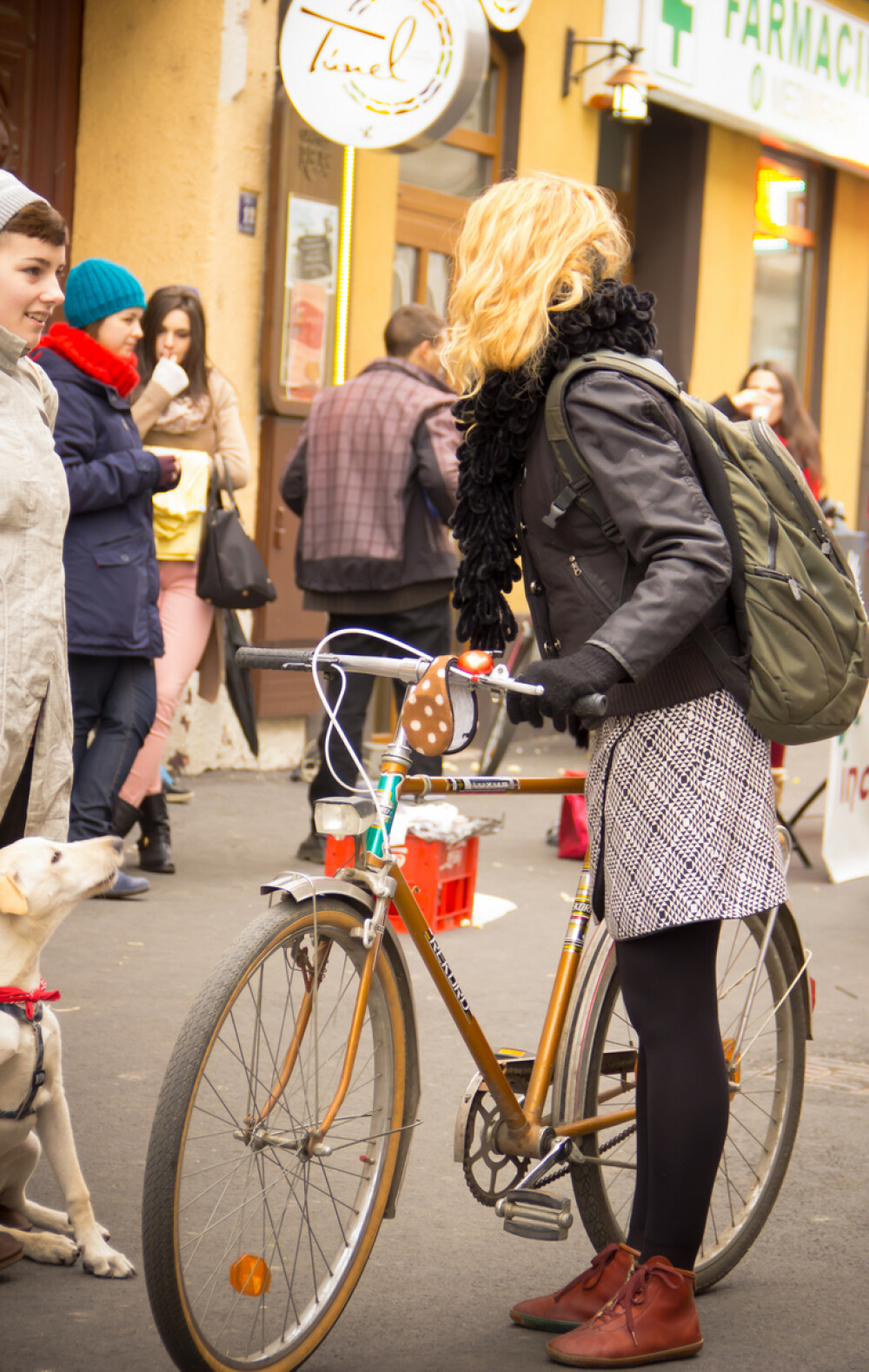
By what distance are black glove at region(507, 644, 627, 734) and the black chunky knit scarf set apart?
1.32 feet

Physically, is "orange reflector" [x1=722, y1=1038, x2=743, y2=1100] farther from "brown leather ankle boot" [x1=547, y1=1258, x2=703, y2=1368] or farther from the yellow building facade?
the yellow building facade

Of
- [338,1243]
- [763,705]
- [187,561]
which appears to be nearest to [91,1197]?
[338,1243]

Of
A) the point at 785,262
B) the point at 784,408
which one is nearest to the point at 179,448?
the point at 784,408

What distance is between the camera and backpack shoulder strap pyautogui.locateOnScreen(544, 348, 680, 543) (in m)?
2.77

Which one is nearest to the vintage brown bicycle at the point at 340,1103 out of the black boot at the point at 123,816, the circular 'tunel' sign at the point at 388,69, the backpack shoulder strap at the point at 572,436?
the backpack shoulder strap at the point at 572,436

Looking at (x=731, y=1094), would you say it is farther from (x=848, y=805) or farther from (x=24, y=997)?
(x=848, y=805)

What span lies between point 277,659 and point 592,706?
544mm

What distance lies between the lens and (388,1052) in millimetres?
2865

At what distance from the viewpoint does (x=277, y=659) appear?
2799mm

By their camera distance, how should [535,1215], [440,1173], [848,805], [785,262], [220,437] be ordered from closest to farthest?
[535,1215], [440,1173], [220,437], [848,805], [785,262]

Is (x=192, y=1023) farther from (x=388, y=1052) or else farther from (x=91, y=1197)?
(x=91, y=1197)

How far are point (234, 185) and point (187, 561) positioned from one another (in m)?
2.84

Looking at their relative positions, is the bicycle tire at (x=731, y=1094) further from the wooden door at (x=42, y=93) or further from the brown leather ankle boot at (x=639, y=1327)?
the wooden door at (x=42, y=93)

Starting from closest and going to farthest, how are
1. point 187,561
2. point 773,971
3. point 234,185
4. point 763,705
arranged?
point 763,705 < point 773,971 < point 187,561 < point 234,185
